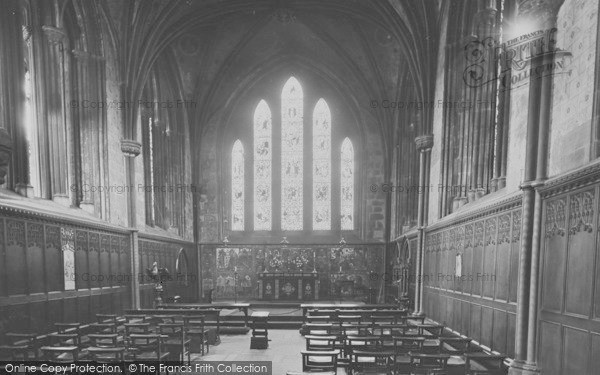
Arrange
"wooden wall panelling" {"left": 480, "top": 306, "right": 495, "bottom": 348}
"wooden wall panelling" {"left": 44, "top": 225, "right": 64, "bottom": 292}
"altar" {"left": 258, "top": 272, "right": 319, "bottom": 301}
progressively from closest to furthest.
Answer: "wooden wall panelling" {"left": 480, "top": 306, "right": 495, "bottom": 348}
"wooden wall panelling" {"left": 44, "top": 225, "right": 64, "bottom": 292}
"altar" {"left": 258, "top": 272, "right": 319, "bottom": 301}

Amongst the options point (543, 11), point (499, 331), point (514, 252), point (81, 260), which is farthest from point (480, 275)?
point (81, 260)

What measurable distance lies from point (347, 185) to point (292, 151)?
3583 millimetres

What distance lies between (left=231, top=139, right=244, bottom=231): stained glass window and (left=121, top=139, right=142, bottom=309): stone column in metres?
8.31

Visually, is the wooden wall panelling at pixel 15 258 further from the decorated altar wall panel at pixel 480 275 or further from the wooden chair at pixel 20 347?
the decorated altar wall panel at pixel 480 275

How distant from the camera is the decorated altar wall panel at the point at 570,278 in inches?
237

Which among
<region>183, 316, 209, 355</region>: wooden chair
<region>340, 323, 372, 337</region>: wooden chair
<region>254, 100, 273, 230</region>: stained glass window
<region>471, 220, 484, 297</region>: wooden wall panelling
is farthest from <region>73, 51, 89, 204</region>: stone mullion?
<region>471, 220, 484, 297</region>: wooden wall panelling

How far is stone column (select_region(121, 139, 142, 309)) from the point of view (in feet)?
50.0

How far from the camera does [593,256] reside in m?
6.06

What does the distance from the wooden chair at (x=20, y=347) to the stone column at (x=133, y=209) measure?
645 centimetres

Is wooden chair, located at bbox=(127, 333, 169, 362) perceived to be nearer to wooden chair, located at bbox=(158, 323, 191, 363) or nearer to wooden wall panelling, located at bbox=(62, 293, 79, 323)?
wooden chair, located at bbox=(158, 323, 191, 363)

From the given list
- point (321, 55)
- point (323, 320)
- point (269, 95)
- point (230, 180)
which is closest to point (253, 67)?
point (269, 95)

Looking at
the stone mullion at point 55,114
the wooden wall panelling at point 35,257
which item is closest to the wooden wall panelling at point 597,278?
the wooden wall panelling at point 35,257

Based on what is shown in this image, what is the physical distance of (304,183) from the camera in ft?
77.5

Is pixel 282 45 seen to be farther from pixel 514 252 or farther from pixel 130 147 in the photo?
pixel 514 252
